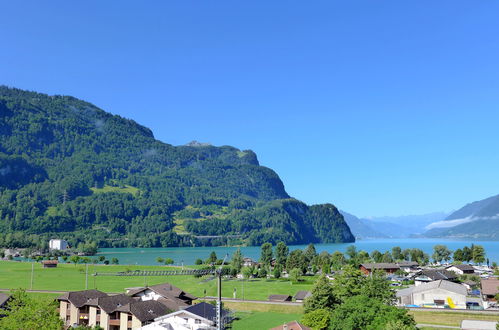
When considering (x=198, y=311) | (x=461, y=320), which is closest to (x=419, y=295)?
(x=461, y=320)

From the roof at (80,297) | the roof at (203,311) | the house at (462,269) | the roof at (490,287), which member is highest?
the roof at (80,297)

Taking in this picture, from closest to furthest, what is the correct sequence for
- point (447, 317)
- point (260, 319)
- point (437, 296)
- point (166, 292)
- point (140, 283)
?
point (447, 317) → point (260, 319) → point (166, 292) → point (437, 296) → point (140, 283)

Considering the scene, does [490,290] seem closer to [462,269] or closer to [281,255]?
[462,269]

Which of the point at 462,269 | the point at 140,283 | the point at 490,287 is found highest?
the point at 490,287

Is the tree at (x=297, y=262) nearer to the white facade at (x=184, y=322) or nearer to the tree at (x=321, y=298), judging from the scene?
the tree at (x=321, y=298)

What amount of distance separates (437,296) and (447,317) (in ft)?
35.7

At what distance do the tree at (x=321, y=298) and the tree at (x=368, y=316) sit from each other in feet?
31.9

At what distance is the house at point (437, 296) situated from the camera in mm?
72562

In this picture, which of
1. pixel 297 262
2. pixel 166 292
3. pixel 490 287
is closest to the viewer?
pixel 166 292

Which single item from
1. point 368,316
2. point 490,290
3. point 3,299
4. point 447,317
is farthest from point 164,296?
point 490,290

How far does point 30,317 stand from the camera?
45.2 metres

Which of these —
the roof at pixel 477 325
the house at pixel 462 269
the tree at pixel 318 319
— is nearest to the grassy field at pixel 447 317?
the roof at pixel 477 325

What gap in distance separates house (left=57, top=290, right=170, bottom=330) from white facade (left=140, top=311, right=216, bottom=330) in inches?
138

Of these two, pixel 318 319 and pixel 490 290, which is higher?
pixel 490 290
